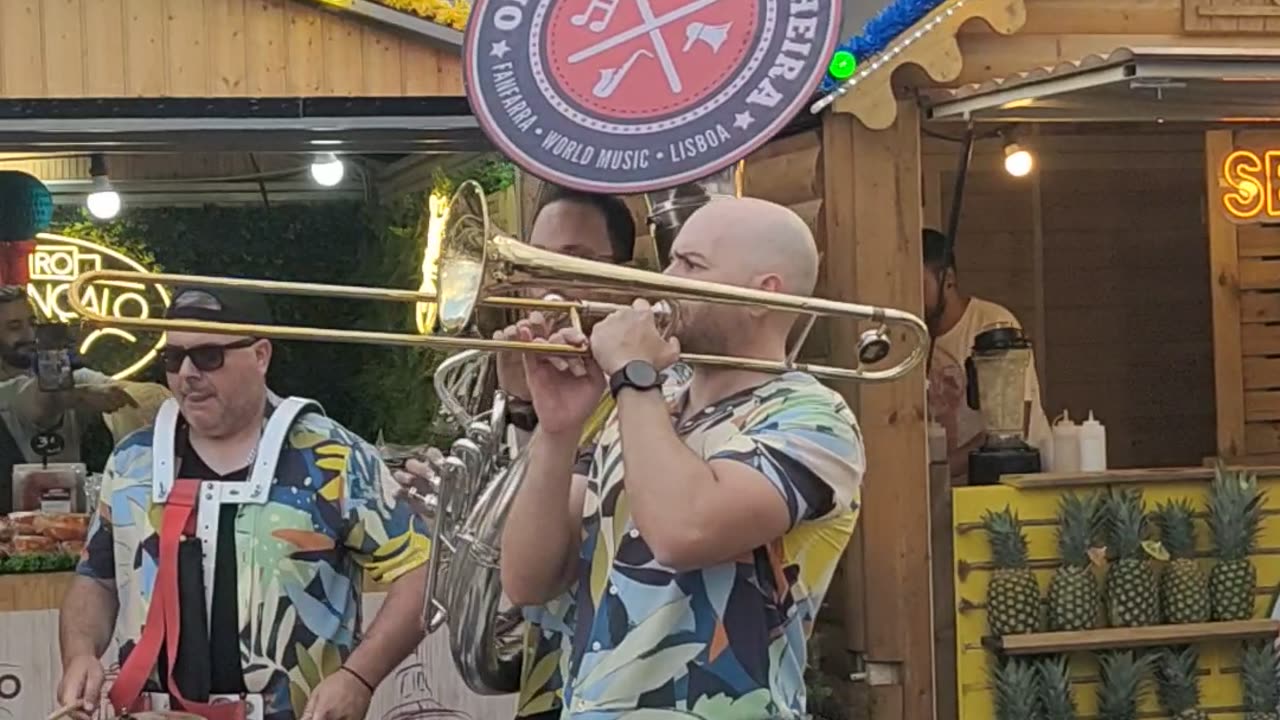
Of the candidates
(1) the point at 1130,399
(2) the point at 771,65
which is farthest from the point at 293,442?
(1) the point at 1130,399

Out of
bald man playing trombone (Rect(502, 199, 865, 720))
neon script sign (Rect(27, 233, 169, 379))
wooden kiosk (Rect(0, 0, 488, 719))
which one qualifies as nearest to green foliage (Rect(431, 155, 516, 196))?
wooden kiosk (Rect(0, 0, 488, 719))

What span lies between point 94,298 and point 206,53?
1259 millimetres

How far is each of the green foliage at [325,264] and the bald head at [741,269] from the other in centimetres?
415

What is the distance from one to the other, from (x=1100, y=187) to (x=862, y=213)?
3893 millimetres

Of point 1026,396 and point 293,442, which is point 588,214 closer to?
point 293,442

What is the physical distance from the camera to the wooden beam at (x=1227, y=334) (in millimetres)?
7613

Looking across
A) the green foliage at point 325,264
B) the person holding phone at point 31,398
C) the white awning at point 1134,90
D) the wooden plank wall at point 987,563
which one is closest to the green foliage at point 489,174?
the green foliage at point 325,264

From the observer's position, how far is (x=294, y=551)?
11.5 ft

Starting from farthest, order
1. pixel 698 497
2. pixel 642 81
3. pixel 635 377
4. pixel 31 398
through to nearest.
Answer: pixel 31 398 → pixel 642 81 → pixel 635 377 → pixel 698 497

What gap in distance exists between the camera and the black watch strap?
10.9 ft

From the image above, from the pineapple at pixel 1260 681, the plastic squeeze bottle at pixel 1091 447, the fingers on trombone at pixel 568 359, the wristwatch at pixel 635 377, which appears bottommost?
the pineapple at pixel 1260 681

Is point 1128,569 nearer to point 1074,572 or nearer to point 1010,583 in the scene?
point 1074,572

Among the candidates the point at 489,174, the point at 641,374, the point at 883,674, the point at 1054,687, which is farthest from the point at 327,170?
the point at 641,374

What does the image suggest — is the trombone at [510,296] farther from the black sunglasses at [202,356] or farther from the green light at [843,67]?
the green light at [843,67]
